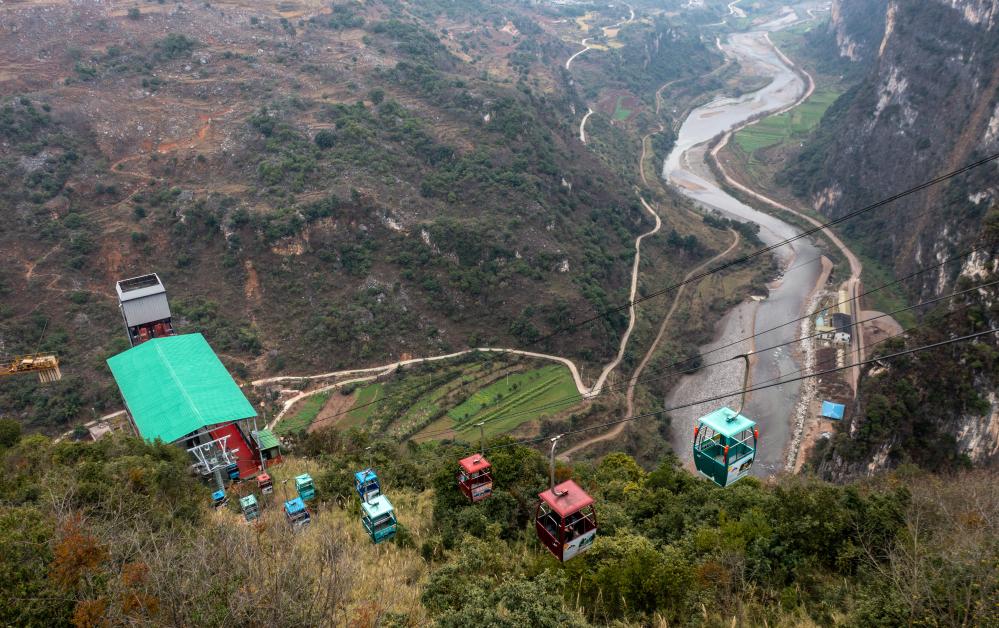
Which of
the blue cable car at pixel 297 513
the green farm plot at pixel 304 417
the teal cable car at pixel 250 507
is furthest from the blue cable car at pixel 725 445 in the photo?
the green farm plot at pixel 304 417

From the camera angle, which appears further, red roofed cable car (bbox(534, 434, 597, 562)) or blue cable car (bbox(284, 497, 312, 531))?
blue cable car (bbox(284, 497, 312, 531))

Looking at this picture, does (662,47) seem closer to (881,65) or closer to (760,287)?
(881,65)

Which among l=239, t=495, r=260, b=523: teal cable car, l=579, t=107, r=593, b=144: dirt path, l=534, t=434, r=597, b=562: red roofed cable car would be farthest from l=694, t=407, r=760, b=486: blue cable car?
l=579, t=107, r=593, b=144: dirt path

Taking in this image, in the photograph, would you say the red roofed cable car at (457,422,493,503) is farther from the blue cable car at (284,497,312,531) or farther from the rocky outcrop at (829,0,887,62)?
the rocky outcrop at (829,0,887,62)

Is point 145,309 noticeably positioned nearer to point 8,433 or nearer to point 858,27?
point 8,433

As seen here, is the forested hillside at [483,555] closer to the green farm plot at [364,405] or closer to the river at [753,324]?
the green farm plot at [364,405]

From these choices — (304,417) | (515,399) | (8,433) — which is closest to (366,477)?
(8,433)

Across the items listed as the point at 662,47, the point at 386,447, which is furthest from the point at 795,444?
the point at 662,47
